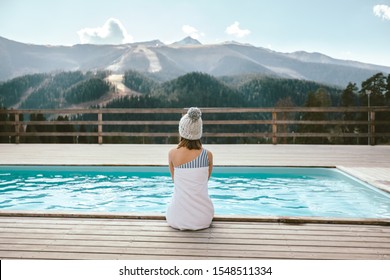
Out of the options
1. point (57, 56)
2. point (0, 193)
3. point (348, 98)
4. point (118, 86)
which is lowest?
point (0, 193)

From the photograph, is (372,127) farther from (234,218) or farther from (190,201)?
(190,201)

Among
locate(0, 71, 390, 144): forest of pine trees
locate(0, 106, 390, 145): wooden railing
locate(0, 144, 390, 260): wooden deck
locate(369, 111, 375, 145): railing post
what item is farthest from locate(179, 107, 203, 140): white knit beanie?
locate(0, 71, 390, 144): forest of pine trees

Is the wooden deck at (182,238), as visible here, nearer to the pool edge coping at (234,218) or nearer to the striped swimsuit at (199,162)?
the pool edge coping at (234,218)

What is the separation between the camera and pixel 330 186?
5.47 m

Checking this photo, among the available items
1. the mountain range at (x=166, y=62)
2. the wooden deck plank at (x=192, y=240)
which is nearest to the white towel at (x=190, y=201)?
the wooden deck plank at (x=192, y=240)

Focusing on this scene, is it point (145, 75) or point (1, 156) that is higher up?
point (145, 75)

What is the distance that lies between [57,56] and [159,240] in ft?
401

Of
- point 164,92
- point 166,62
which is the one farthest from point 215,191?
point 166,62

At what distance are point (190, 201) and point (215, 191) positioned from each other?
8.70 feet

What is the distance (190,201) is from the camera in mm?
2799

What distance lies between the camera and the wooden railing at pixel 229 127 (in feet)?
31.2

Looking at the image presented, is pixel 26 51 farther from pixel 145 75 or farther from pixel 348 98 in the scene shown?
pixel 348 98

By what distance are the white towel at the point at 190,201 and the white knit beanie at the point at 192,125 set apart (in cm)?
24

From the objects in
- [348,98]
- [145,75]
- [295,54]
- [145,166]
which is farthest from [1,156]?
[295,54]
